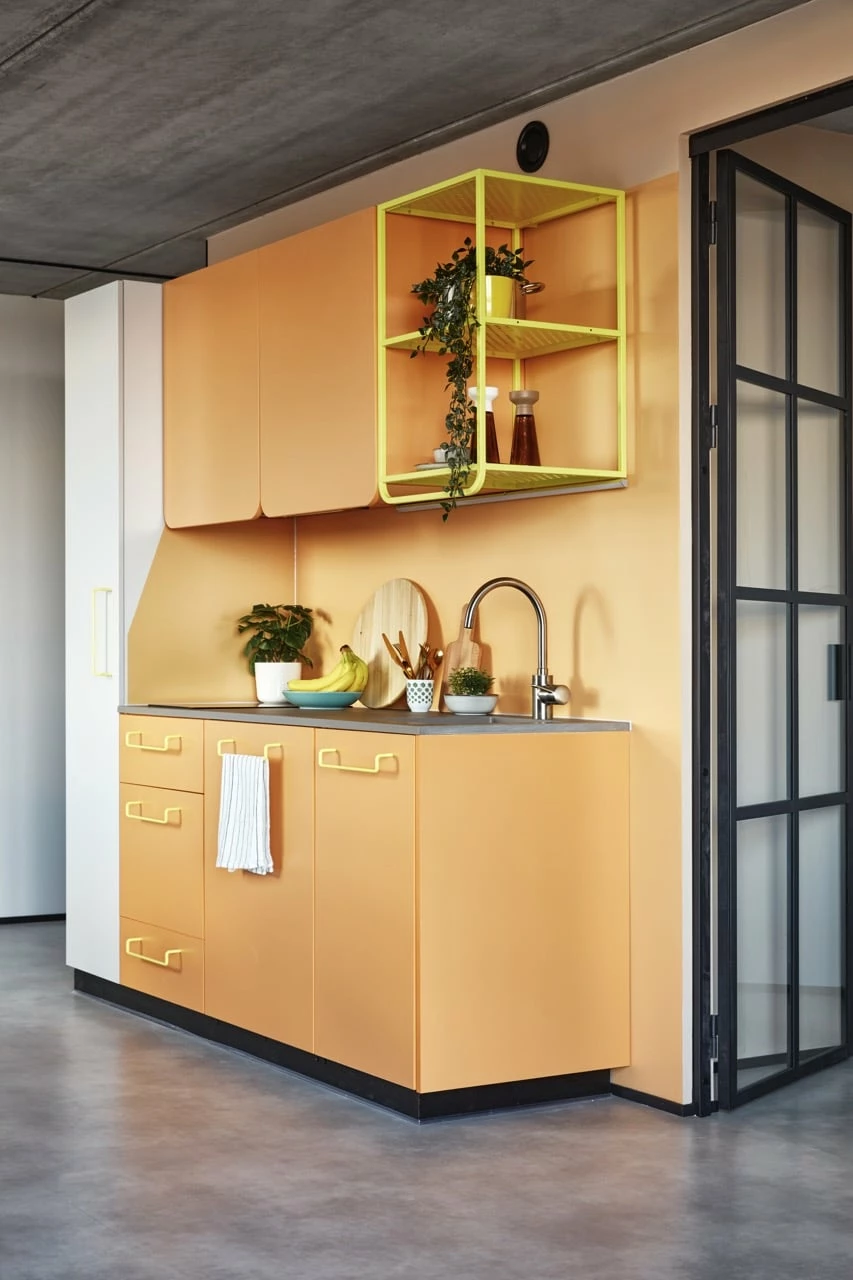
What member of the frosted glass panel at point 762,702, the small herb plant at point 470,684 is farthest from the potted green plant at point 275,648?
the frosted glass panel at point 762,702

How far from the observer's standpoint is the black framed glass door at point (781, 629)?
3787mm

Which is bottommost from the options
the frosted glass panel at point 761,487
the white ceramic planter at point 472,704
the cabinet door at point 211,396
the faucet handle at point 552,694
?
the white ceramic planter at point 472,704

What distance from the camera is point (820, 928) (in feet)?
13.4

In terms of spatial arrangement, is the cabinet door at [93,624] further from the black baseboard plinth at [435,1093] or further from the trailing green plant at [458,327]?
the trailing green plant at [458,327]

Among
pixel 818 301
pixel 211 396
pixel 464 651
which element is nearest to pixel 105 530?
pixel 211 396

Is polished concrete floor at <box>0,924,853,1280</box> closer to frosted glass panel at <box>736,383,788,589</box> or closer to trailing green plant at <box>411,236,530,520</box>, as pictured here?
frosted glass panel at <box>736,383,788,589</box>

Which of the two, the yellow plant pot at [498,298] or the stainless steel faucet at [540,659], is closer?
the yellow plant pot at [498,298]

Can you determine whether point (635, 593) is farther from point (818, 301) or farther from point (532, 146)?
point (532, 146)

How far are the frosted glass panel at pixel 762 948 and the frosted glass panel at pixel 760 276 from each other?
115 centimetres

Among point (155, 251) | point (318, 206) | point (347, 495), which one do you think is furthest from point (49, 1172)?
point (155, 251)

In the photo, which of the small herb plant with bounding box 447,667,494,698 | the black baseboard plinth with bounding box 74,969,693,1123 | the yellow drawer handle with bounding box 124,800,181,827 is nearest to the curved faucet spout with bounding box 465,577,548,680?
the small herb plant with bounding box 447,667,494,698

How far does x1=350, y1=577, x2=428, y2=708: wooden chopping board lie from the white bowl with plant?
1.34 feet

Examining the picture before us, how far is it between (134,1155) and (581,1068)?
3.55 ft

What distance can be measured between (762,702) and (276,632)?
70.4 inches
